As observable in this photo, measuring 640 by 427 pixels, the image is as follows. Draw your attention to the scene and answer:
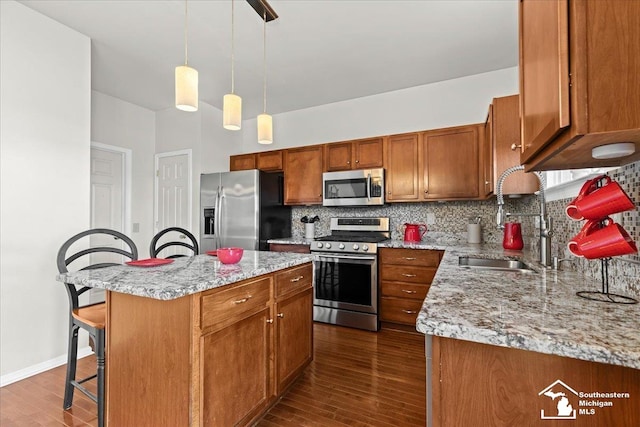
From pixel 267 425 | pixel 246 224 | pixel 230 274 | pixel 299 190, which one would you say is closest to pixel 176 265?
pixel 230 274

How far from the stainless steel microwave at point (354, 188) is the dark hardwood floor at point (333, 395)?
1.62 m

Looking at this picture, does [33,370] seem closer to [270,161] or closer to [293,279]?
[293,279]

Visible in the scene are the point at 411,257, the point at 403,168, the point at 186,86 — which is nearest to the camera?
the point at 186,86

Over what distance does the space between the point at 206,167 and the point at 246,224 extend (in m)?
1.14

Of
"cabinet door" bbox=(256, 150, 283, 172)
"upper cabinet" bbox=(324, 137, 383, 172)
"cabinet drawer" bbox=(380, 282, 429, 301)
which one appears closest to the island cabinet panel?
"cabinet drawer" bbox=(380, 282, 429, 301)

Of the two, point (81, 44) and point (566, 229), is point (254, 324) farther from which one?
point (81, 44)

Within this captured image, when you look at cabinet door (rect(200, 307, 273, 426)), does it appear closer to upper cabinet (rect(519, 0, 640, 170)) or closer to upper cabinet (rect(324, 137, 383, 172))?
upper cabinet (rect(519, 0, 640, 170))

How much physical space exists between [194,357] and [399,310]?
2.32 m

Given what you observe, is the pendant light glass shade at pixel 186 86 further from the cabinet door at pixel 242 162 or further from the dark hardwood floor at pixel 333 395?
the cabinet door at pixel 242 162

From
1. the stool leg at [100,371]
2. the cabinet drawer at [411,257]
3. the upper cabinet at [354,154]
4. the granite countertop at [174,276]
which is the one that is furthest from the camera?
the upper cabinet at [354,154]

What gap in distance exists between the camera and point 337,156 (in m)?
3.79

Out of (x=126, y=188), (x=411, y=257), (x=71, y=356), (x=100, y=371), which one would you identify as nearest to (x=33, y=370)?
(x=71, y=356)

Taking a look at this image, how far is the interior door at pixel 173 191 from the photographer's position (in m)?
4.24

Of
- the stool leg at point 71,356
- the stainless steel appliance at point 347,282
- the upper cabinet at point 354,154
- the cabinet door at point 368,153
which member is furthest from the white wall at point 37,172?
the cabinet door at point 368,153
